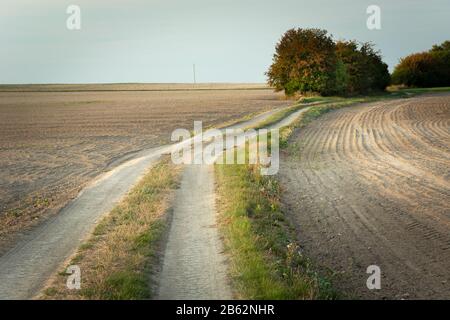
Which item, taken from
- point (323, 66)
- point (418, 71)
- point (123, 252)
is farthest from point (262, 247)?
point (418, 71)

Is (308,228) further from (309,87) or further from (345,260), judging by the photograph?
(309,87)

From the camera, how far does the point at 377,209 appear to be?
13.7 meters

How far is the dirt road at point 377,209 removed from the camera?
9461 millimetres

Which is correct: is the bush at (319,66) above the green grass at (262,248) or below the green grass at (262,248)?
above

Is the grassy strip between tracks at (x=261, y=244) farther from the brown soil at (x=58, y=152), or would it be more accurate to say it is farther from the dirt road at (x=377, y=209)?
the brown soil at (x=58, y=152)

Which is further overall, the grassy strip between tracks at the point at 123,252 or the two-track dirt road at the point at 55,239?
the two-track dirt road at the point at 55,239

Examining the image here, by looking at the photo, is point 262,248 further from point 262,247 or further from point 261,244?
point 261,244

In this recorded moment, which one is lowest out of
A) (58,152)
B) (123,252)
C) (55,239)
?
(55,239)

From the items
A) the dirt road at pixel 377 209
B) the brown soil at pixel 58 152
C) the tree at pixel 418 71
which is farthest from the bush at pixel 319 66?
the dirt road at pixel 377 209

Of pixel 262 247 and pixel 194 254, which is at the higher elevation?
pixel 262 247

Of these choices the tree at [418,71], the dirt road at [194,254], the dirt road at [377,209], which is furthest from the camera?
the tree at [418,71]

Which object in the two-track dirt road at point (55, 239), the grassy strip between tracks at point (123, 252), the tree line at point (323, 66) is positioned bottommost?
the two-track dirt road at point (55, 239)

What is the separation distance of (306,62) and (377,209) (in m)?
62.1
